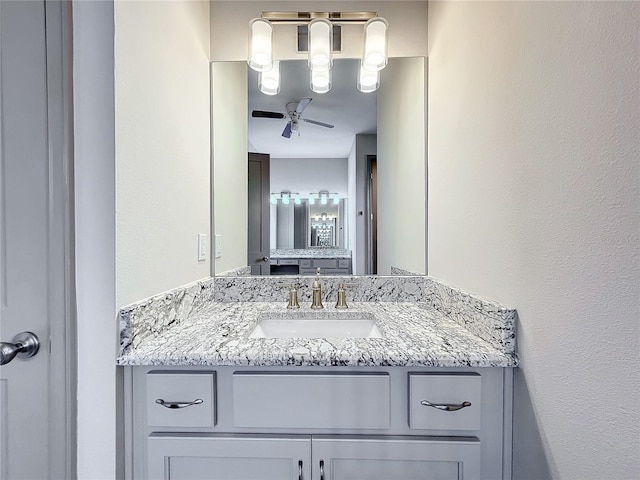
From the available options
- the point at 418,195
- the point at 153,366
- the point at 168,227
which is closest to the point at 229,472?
the point at 153,366

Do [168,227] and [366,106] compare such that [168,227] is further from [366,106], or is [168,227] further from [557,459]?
[557,459]

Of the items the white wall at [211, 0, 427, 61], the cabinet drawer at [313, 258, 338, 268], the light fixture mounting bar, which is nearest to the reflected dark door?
the cabinet drawer at [313, 258, 338, 268]

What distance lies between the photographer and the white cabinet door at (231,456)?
2.69ft

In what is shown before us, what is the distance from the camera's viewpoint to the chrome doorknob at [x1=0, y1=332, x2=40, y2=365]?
29.2 inches

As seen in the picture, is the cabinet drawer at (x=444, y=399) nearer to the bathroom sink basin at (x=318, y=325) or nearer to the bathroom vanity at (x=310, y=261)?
the bathroom sink basin at (x=318, y=325)

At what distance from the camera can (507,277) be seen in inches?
32.7

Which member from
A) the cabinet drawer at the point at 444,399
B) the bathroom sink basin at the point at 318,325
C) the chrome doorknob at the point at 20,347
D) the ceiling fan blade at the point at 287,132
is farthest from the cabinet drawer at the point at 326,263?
the chrome doorknob at the point at 20,347

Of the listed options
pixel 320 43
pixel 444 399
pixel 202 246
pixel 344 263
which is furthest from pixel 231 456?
pixel 320 43

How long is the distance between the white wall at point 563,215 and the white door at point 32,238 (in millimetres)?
1106

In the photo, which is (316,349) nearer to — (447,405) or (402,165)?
(447,405)

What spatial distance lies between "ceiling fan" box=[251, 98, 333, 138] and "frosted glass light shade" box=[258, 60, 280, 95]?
0.10m

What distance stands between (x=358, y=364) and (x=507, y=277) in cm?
44

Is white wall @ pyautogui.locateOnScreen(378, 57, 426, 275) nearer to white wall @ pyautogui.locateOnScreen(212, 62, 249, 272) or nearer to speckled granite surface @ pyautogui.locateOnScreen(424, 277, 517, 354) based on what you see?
speckled granite surface @ pyautogui.locateOnScreen(424, 277, 517, 354)

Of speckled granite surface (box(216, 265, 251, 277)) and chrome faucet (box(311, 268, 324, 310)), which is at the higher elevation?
speckled granite surface (box(216, 265, 251, 277))
